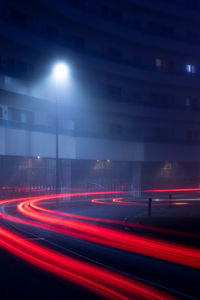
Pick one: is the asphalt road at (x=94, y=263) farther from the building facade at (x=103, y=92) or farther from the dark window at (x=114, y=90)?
the dark window at (x=114, y=90)

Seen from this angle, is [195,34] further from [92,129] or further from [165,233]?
[165,233]

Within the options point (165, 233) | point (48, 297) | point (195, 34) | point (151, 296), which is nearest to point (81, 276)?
point (48, 297)

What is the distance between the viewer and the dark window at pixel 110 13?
38.9 meters

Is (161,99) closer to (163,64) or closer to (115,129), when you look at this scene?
(163,64)

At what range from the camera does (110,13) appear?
3938cm

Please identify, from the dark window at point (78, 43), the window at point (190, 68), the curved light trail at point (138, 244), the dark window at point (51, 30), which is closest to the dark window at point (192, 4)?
the window at point (190, 68)

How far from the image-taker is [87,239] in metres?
11.9

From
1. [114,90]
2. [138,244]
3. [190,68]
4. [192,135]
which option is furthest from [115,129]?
[138,244]

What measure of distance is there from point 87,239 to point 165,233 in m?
2.68

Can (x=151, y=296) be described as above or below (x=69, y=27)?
below

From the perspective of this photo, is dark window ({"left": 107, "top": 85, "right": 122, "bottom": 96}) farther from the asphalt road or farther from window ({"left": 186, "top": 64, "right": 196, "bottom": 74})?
the asphalt road

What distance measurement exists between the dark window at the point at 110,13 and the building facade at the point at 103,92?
0.11 m

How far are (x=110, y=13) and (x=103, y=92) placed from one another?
9149mm

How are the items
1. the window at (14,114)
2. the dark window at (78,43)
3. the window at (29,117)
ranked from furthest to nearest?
the dark window at (78,43), the window at (29,117), the window at (14,114)
